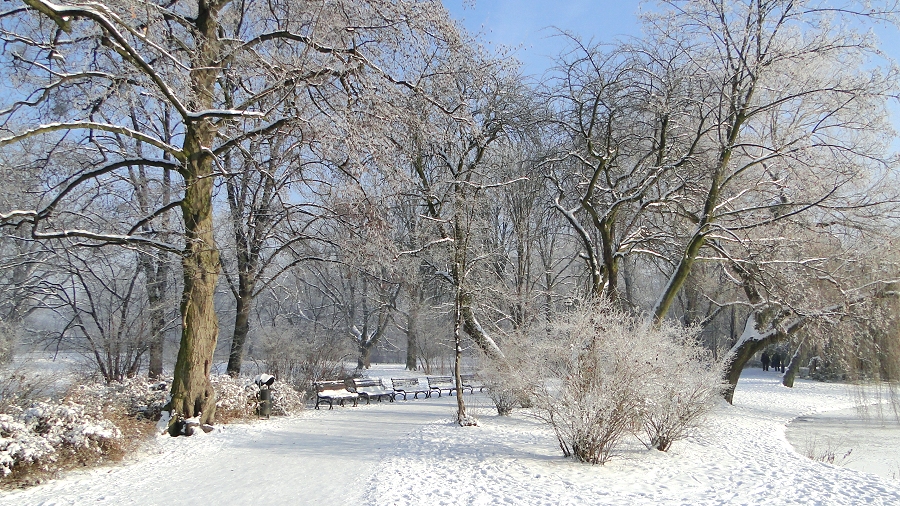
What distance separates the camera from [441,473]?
738 centimetres

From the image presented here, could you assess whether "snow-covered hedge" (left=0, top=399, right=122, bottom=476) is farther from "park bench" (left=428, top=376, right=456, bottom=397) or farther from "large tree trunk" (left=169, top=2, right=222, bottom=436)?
"park bench" (left=428, top=376, right=456, bottom=397)

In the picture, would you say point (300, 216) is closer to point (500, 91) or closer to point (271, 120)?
point (271, 120)

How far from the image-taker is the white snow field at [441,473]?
631cm

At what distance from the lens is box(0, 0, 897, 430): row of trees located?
9086 mm

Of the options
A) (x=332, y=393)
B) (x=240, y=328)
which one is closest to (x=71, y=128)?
(x=240, y=328)

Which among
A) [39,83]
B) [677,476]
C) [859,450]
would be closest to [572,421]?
[677,476]

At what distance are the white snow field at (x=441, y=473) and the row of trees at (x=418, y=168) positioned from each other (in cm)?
190

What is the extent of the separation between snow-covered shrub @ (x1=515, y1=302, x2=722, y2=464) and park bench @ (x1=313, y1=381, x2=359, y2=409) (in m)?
9.15

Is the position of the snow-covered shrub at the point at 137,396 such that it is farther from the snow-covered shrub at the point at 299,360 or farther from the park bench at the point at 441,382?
the park bench at the point at 441,382

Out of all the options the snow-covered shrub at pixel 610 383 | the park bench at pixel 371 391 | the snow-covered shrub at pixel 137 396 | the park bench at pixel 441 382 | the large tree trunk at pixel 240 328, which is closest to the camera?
the snow-covered shrub at pixel 610 383

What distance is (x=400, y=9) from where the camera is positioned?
962 centimetres

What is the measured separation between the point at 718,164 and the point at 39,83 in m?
13.4

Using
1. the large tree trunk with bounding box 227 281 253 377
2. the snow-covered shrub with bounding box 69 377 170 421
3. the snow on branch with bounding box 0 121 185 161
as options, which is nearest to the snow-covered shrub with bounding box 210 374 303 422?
the snow-covered shrub with bounding box 69 377 170 421

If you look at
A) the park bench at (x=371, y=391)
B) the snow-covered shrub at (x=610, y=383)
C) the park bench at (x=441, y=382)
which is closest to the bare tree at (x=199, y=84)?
the snow-covered shrub at (x=610, y=383)
